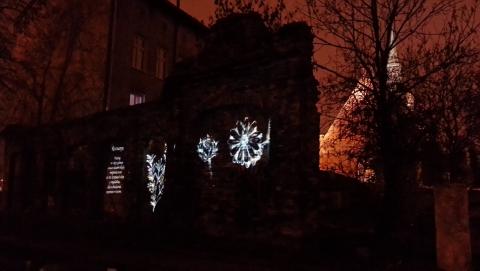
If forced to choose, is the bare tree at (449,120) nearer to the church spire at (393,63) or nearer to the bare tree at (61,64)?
the church spire at (393,63)

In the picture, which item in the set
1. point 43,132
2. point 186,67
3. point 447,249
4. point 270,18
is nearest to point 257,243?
point 447,249

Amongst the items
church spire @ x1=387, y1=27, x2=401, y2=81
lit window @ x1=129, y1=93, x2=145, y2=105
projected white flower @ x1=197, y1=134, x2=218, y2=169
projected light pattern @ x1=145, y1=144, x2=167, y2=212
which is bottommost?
projected light pattern @ x1=145, y1=144, x2=167, y2=212

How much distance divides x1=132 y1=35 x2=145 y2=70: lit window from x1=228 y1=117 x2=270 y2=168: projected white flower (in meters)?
13.2

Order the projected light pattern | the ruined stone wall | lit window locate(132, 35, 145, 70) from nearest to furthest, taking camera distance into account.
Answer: the ruined stone wall → the projected light pattern → lit window locate(132, 35, 145, 70)

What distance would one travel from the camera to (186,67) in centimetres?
1114

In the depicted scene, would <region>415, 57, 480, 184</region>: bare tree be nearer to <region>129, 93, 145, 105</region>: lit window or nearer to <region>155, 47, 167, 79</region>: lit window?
<region>129, 93, 145, 105</region>: lit window

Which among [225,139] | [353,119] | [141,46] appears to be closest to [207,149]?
[225,139]

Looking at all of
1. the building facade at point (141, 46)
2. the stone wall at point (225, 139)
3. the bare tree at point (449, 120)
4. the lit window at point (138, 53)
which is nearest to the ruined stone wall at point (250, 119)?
the stone wall at point (225, 139)

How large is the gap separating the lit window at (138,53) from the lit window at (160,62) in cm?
108

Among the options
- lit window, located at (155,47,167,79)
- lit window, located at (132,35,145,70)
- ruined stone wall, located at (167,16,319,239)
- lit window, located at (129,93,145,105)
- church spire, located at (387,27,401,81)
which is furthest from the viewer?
lit window, located at (155,47,167,79)

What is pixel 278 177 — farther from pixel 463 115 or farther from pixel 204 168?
pixel 463 115

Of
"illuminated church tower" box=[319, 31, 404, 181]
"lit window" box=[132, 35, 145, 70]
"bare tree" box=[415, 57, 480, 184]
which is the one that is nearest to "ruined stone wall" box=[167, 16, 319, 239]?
"illuminated church tower" box=[319, 31, 404, 181]

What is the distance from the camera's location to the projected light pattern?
11.6 metres

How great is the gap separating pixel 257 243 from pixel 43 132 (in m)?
10.4
